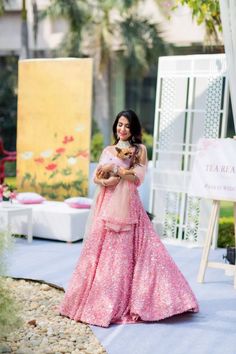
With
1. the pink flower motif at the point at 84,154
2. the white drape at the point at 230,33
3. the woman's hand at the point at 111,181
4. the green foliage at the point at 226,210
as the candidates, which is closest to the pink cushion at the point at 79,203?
the pink flower motif at the point at 84,154

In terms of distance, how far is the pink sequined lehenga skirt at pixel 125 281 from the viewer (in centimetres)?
407

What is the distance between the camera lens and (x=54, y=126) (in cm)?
812

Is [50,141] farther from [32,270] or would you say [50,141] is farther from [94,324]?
[94,324]

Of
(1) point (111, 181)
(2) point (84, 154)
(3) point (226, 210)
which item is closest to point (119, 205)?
(1) point (111, 181)

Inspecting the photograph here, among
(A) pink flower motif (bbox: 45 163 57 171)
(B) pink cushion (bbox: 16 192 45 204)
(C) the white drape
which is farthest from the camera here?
(A) pink flower motif (bbox: 45 163 57 171)

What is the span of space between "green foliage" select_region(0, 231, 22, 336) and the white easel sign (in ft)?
7.99

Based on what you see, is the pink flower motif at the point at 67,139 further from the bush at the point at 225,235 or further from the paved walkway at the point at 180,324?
the bush at the point at 225,235

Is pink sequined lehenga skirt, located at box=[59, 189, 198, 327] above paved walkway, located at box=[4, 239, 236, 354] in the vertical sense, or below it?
above

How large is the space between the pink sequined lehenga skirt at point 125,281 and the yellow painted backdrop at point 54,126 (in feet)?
12.2

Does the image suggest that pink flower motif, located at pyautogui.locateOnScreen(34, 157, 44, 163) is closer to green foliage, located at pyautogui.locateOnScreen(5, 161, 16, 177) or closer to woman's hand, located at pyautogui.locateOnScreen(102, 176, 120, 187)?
woman's hand, located at pyautogui.locateOnScreen(102, 176, 120, 187)

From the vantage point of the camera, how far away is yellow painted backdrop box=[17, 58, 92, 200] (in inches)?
310

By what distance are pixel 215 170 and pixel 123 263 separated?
164 cm

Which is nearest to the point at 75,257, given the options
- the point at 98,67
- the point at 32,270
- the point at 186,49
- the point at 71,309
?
the point at 32,270

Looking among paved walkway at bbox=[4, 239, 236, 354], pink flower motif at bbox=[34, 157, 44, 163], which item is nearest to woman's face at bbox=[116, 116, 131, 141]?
paved walkway at bbox=[4, 239, 236, 354]
